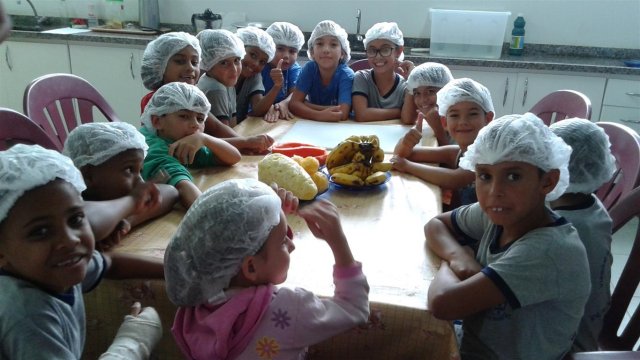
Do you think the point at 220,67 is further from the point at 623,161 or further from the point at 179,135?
the point at 623,161

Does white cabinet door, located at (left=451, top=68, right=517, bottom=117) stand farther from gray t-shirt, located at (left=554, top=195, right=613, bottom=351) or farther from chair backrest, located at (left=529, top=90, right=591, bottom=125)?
gray t-shirt, located at (left=554, top=195, right=613, bottom=351)

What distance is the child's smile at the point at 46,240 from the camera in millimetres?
910

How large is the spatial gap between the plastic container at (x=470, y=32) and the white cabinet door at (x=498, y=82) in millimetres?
149

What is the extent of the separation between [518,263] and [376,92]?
5.37 ft

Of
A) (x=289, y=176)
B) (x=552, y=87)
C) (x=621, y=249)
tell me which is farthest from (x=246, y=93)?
(x=621, y=249)

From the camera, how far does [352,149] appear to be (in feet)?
5.20

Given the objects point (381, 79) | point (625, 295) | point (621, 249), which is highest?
point (381, 79)

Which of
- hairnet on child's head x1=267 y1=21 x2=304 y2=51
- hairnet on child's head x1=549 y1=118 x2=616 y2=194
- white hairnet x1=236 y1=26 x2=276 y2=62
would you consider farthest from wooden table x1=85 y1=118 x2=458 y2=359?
hairnet on child's head x1=267 y1=21 x2=304 y2=51

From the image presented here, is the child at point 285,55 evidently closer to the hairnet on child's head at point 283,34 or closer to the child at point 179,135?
the hairnet on child's head at point 283,34

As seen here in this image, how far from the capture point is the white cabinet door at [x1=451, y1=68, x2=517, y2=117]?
10.8 ft

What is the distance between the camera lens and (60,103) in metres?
2.05

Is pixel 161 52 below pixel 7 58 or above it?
above

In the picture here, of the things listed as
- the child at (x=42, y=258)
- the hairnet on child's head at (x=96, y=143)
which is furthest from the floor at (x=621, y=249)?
the child at (x=42, y=258)

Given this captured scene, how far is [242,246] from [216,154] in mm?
825
